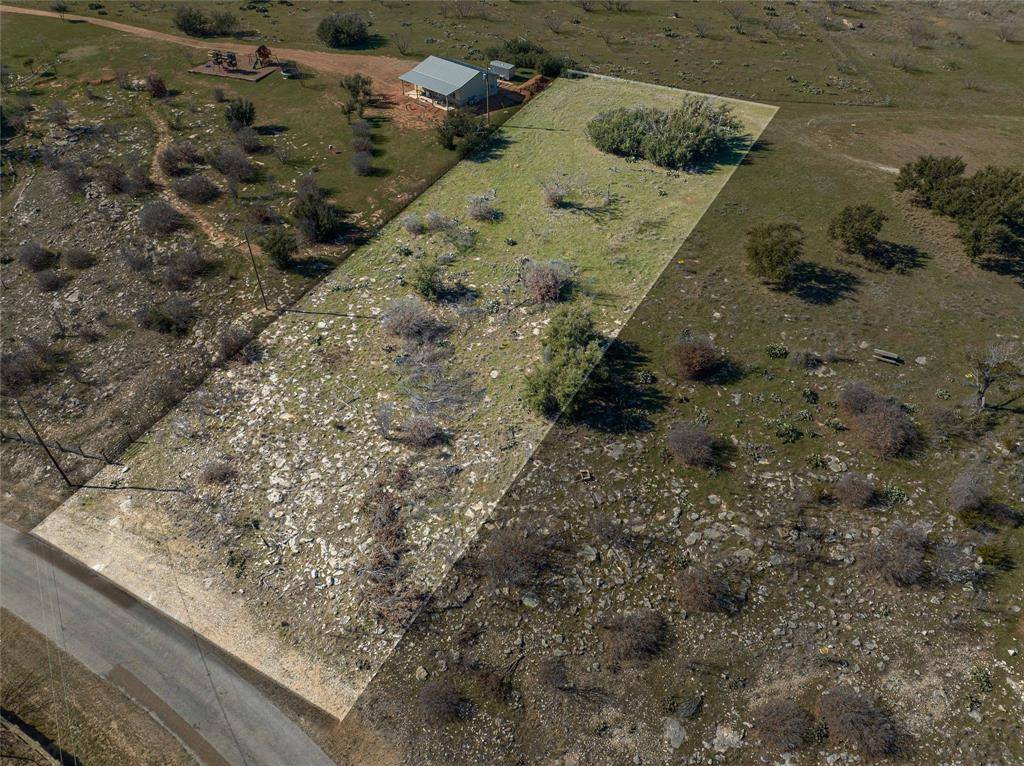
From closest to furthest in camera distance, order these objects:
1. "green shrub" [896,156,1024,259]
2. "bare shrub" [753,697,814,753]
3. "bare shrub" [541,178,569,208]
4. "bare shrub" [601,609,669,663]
A: "bare shrub" [753,697,814,753] → "bare shrub" [601,609,669,663] → "green shrub" [896,156,1024,259] → "bare shrub" [541,178,569,208]

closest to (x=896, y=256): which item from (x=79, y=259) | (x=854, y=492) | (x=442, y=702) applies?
(x=854, y=492)

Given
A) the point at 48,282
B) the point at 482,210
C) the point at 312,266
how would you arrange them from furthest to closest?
the point at 482,210 → the point at 312,266 → the point at 48,282

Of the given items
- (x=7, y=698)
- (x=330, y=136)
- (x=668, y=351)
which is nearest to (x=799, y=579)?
(x=668, y=351)

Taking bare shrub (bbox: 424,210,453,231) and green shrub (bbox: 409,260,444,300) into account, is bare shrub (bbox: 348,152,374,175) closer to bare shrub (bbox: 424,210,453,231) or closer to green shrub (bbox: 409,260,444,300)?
bare shrub (bbox: 424,210,453,231)

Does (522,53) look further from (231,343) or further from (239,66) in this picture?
(231,343)

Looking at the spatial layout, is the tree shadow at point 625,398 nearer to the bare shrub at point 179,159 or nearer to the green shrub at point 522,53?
the bare shrub at point 179,159

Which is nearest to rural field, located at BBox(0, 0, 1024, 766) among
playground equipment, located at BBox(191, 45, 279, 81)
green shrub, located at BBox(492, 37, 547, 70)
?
playground equipment, located at BBox(191, 45, 279, 81)
